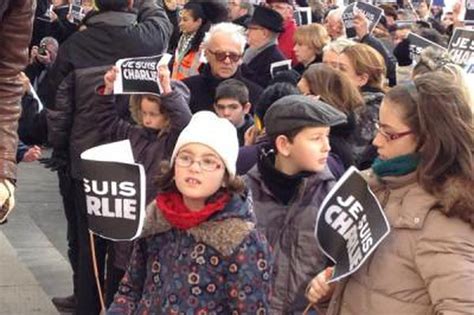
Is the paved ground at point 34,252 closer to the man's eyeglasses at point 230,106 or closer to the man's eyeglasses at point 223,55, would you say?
the man's eyeglasses at point 230,106

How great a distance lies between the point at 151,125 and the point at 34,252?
2.55 meters

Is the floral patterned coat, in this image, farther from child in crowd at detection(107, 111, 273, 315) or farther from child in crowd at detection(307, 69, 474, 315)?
child in crowd at detection(307, 69, 474, 315)

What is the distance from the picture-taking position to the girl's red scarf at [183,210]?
3.14 m

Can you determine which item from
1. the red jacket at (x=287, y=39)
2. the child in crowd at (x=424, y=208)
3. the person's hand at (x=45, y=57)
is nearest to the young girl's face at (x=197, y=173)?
the child in crowd at (x=424, y=208)

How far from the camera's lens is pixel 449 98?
286 cm

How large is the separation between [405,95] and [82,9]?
27.8 ft

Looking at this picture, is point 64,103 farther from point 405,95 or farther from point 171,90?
point 405,95

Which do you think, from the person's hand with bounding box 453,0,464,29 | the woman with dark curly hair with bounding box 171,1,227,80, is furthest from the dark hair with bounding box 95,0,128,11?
the person's hand with bounding box 453,0,464,29

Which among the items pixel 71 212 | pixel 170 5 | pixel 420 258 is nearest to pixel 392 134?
pixel 420 258

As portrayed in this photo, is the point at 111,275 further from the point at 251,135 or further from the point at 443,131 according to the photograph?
the point at 443,131

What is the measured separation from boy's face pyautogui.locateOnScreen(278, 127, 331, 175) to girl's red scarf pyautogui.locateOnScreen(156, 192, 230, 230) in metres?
0.52

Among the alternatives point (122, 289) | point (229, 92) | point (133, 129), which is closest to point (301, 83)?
point (229, 92)

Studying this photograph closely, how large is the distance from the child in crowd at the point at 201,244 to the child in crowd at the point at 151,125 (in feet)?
4.42

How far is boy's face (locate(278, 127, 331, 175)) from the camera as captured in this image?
368 centimetres
